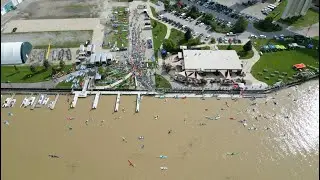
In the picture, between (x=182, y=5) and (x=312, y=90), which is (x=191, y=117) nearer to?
(x=312, y=90)

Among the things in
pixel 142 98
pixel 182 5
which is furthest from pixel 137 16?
pixel 142 98

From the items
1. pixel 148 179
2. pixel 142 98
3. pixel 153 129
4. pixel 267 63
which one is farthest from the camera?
pixel 267 63

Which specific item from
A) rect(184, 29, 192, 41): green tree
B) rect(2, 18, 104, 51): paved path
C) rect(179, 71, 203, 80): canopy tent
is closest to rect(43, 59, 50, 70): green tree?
rect(2, 18, 104, 51): paved path

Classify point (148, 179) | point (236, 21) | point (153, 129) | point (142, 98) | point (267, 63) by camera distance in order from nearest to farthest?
1. point (148, 179)
2. point (153, 129)
3. point (142, 98)
4. point (267, 63)
5. point (236, 21)

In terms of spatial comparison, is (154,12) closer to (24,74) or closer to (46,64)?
(46,64)

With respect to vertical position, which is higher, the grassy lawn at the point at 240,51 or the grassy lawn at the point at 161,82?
the grassy lawn at the point at 240,51

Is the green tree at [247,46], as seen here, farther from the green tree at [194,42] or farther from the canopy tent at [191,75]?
the canopy tent at [191,75]

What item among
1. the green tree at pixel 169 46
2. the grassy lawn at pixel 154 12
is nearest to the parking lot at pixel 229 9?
the grassy lawn at pixel 154 12
